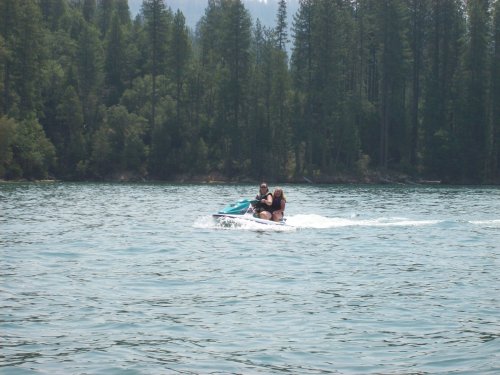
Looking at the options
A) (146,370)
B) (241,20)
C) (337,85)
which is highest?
(241,20)

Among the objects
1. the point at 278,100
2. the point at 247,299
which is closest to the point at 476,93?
the point at 278,100

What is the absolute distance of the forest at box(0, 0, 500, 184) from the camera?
78.4 metres

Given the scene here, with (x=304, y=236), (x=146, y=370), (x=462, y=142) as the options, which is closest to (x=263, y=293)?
(x=146, y=370)

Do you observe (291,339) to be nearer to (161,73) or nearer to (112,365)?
(112,365)

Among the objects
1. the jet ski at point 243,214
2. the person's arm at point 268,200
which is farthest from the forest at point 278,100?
the person's arm at point 268,200

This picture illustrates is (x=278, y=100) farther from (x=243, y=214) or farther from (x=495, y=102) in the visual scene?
(x=243, y=214)

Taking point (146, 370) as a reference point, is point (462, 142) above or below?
above

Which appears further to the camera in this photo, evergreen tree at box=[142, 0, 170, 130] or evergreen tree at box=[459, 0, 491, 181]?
evergreen tree at box=[142, 0, 170, 130]

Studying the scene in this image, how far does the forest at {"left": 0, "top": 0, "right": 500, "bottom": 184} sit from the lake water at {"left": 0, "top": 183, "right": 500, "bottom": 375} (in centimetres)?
5079

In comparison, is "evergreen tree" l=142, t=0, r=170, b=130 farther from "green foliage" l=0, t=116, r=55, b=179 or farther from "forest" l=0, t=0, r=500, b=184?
"green foliage" l=0, t=116, r=55, b=179

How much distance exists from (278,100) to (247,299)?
6898 cm

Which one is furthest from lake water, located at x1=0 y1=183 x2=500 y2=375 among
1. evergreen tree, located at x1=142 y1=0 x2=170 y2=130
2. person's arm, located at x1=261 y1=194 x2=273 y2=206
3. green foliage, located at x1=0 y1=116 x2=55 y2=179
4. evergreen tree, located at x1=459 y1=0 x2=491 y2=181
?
evergreen tree, located at x1=142 y1=0 x2=170 y2=130

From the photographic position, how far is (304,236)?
25766 millimetres

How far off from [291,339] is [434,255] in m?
10.2
